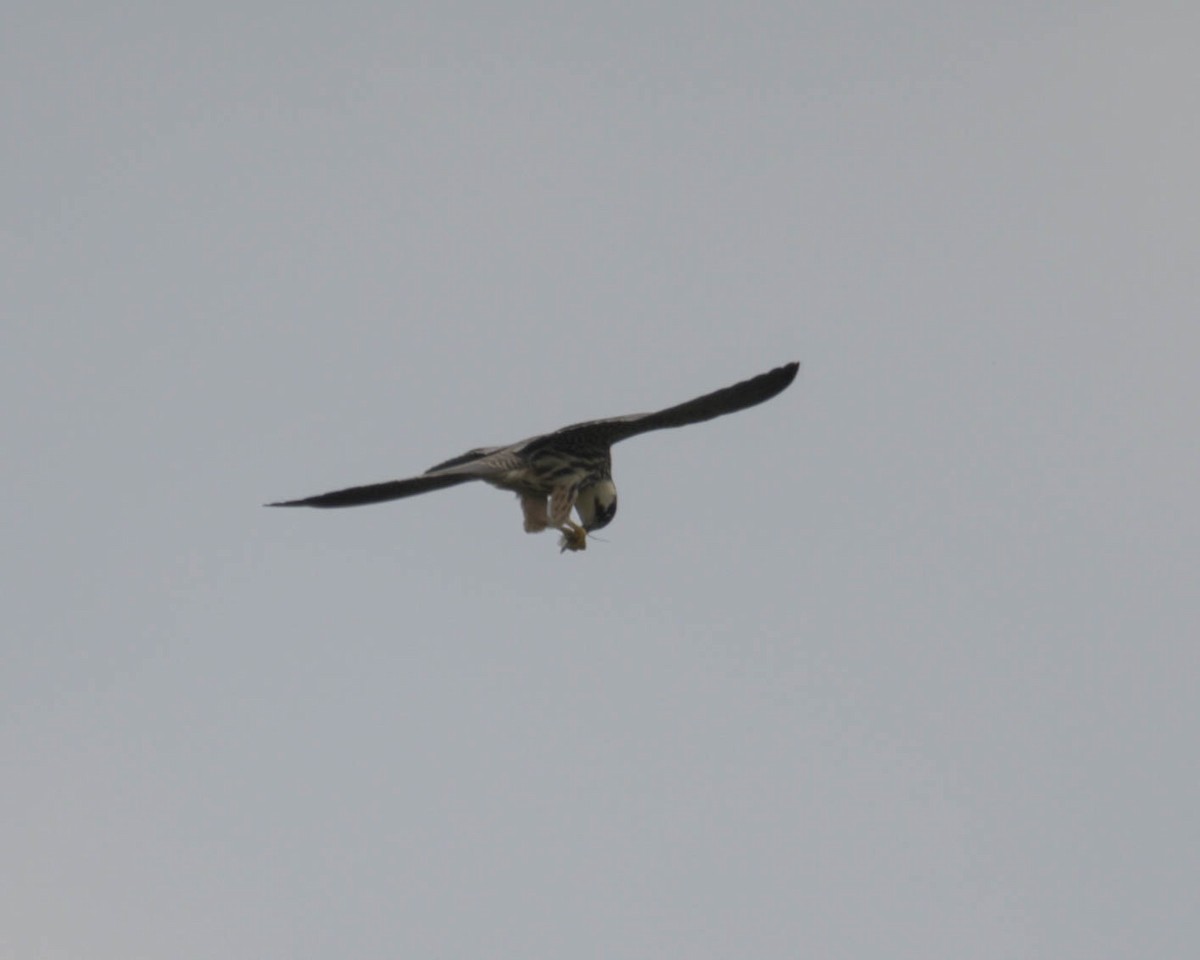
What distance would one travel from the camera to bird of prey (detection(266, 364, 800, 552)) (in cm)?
1572

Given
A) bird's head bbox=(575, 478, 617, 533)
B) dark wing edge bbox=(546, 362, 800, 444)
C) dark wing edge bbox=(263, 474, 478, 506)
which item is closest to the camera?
dark wing edge bbox=(263, 474, 478, 506)

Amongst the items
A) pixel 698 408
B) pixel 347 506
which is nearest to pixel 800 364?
pixel 698 408

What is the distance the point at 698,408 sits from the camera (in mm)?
15914

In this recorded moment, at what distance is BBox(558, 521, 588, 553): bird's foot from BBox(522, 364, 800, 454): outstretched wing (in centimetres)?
81

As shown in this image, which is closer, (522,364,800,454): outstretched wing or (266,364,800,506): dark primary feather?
(266,364,800,506): dark primary feather

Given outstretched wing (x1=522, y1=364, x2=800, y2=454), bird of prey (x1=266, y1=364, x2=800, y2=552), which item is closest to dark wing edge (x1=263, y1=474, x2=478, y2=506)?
bird of prey (x1=266, y1=364, x2=800, y2=552)

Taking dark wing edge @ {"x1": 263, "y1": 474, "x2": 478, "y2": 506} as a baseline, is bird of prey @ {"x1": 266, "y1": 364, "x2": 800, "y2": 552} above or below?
above

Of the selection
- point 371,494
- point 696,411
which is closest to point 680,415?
point 696,411

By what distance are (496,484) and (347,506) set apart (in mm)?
3046

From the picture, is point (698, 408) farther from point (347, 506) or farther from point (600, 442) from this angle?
point (347, 506)

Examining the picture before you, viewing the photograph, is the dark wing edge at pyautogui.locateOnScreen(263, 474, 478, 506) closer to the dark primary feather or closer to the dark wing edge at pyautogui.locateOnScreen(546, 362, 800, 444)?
the dark primary feather

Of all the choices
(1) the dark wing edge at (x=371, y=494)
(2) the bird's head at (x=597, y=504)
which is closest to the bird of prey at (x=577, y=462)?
(2) the bird's head at (x=597, y=504)

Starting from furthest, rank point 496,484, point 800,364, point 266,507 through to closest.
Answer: point 496,484
point 800,364
point 266,507

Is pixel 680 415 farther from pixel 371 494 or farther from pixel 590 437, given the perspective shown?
pixel 371 494
